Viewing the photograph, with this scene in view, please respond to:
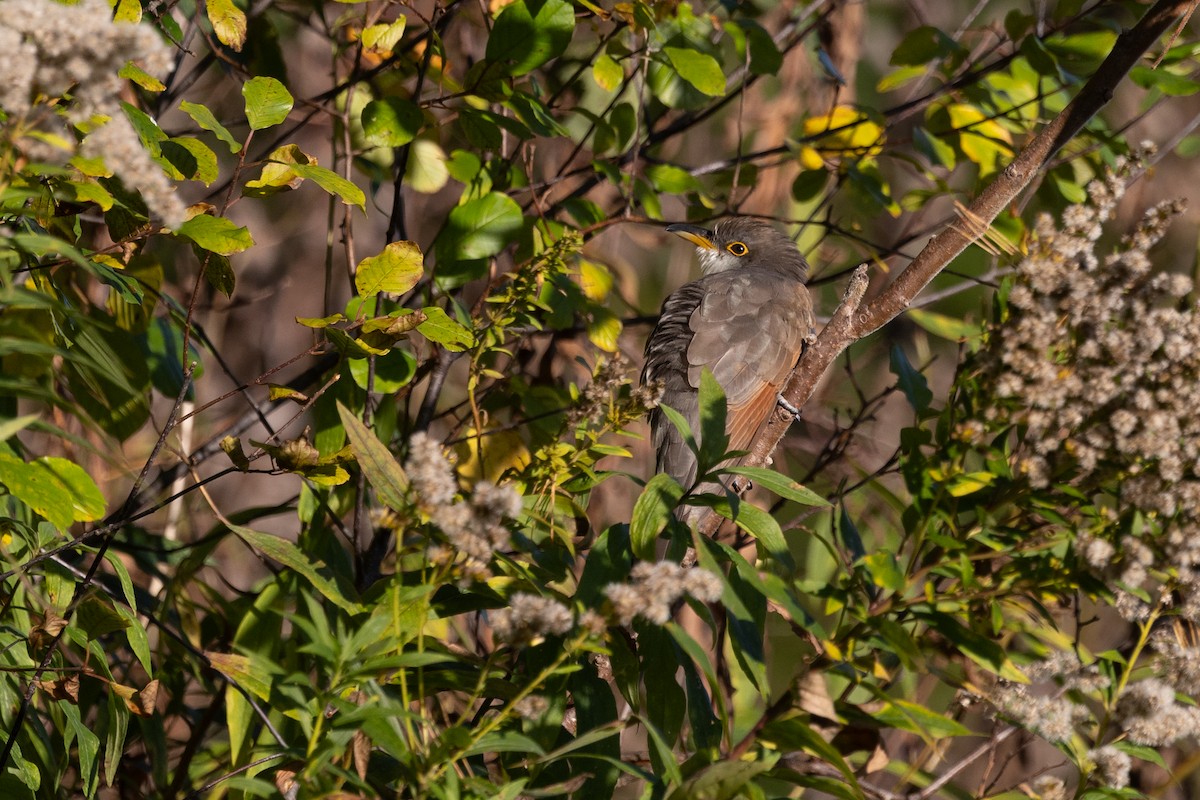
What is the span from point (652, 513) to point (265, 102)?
1297mm

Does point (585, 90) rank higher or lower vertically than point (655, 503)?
higher

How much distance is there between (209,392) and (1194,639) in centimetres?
575

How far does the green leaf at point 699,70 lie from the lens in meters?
3.22

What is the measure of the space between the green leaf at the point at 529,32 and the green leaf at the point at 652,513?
1.40 meters

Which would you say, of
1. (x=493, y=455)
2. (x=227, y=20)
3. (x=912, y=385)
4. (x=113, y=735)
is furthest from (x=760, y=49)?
(x=113, y=735)

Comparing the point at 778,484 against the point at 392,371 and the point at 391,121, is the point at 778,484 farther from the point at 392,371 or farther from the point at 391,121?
the point at 391,121

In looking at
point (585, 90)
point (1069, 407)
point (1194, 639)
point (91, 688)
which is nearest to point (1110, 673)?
point (1194, 639)

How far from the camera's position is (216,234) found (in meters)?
2.36

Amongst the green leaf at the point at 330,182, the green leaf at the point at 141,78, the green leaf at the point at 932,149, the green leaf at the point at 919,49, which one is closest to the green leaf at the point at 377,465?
the green leaf at the point at 330,182

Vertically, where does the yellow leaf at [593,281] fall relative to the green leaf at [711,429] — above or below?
above

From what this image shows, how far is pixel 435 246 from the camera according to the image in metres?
3.44

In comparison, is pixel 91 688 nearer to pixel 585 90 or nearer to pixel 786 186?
pixel 585 90

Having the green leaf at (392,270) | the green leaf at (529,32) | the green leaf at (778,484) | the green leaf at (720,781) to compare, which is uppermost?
the green leaf at (529,32)

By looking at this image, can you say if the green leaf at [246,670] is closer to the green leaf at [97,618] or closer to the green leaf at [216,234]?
the green leaf at [97,618]
